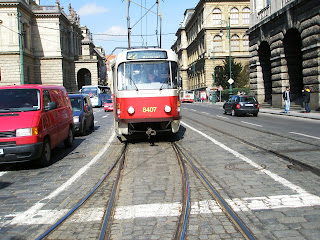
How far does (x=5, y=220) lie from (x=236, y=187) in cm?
348

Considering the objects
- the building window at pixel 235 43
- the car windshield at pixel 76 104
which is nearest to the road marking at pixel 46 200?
the car windshield at pixel 76 104

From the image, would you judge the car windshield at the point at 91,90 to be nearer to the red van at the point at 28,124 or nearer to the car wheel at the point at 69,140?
the car wheel at the point at 69,140

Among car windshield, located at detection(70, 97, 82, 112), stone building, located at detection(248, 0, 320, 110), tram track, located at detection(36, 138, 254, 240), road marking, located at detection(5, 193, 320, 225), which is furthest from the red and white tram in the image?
stone building, located at detection(248, 0, 320, 110)

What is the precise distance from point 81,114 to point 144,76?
15.5 ft

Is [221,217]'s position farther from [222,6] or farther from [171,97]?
[222,6]

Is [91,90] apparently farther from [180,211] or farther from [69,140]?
[180,211]

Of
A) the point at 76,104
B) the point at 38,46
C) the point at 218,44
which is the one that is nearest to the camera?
the point at 76,104

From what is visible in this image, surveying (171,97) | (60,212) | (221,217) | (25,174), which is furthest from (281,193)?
(171,97)

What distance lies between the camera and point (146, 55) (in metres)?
10.8

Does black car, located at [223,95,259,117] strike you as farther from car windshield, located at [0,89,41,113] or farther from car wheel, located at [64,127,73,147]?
car windshield, located at [0,89,41,113]

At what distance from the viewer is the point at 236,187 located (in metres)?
5.51

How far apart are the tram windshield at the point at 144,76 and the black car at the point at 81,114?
414cm

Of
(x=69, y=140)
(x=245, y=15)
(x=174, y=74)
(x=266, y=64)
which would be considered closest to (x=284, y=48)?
(x=266, y=64)

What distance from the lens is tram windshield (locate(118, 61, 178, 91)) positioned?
418 inches
